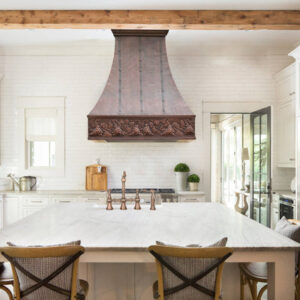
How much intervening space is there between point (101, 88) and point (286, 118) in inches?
127

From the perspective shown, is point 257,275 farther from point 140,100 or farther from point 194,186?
point 194,186

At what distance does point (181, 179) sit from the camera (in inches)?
216

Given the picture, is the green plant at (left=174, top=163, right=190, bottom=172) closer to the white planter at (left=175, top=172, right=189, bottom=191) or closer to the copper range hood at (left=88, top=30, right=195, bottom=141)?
the white planter at (left=175, top=172, right=189, bottom=191)

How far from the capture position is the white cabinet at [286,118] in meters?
5.00

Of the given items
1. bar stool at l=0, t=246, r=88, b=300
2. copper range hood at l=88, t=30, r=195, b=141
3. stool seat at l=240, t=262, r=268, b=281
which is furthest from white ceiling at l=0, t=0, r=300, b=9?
bar stool at l=0, t=246, r=88, b=300

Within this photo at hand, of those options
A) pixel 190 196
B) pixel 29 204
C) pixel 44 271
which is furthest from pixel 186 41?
pixel 44 271


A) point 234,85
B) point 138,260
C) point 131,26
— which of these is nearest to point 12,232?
point 138,260

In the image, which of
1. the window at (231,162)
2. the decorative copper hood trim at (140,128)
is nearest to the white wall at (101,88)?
the decorative copper hood trim at (140,128)

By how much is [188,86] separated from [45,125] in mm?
2708

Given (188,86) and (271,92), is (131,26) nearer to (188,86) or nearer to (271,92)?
(188,86)

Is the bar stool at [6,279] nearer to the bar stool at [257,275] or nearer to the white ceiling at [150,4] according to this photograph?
the bar stool at [257,275]

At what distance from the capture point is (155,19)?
3.97m

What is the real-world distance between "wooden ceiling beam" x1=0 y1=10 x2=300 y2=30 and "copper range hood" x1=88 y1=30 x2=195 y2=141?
328 mm

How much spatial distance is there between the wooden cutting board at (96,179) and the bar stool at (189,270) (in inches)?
149
